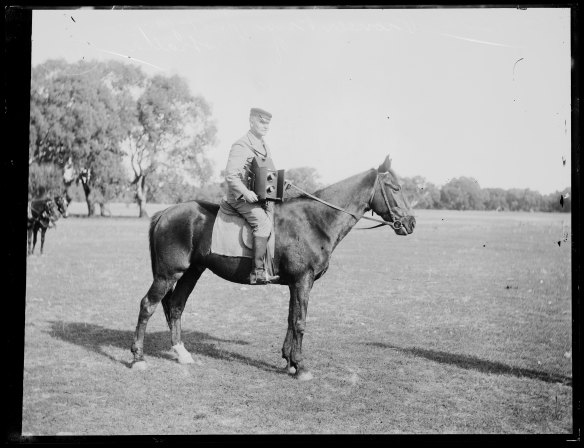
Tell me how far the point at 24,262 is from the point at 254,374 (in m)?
3.11

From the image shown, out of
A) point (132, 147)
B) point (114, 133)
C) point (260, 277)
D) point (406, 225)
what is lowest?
point (260, 277)

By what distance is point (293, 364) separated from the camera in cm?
568

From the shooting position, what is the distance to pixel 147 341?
665cm

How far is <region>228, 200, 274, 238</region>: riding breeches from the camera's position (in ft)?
18.3

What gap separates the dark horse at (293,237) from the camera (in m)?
5.70

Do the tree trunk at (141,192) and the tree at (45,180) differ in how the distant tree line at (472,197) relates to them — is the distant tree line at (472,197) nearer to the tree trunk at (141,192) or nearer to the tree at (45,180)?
the tree trunk at (141,192)

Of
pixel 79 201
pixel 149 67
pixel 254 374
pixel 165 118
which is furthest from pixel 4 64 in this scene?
pixel 254 374

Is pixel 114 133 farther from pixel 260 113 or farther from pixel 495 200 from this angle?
pixel 495 200

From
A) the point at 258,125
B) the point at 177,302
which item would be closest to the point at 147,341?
the point at 177,302

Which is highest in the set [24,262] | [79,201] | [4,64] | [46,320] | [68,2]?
[68,2]

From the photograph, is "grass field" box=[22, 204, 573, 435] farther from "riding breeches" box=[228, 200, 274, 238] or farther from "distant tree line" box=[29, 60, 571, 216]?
"riding breeches" box=[228, 200, 274, 238]

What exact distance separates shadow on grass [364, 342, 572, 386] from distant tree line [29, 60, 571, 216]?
1979 mm

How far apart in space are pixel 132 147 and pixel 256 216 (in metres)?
3.32
